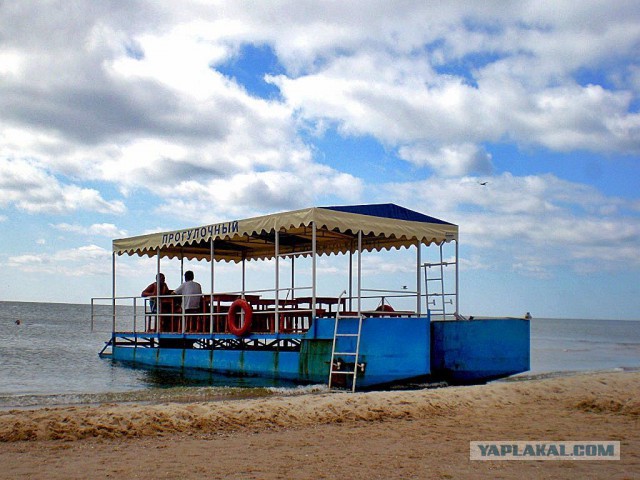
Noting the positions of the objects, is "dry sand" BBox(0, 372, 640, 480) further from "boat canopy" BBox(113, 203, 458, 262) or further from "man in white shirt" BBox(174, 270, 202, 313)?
"man in white shirt" BBox(174, 270, 202, 313)

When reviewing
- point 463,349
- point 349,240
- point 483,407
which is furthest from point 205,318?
point 483,407

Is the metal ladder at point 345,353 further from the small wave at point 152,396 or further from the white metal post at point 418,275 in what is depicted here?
the white metal post at point 418,275

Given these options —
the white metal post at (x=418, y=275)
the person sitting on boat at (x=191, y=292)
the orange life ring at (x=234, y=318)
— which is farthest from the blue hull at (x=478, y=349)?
the person sitting on boat at (x=191, y=292)

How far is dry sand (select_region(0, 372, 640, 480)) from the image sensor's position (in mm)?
5762

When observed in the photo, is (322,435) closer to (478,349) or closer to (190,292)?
(478,349)

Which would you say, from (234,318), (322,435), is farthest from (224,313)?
(322,435)

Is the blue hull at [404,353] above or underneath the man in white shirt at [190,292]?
underneath

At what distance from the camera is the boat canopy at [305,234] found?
12.2 m

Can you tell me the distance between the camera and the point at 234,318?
1398 centimetres

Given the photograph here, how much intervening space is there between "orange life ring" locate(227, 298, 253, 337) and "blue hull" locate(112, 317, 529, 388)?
0.24m

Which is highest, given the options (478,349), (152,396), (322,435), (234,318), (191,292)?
(191,292)

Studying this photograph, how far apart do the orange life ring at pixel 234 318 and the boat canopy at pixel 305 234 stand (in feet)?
4.23
